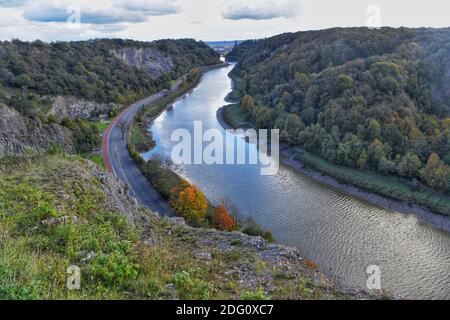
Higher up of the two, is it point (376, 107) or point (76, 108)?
point (376, 107)

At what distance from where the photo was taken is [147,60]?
89875mm

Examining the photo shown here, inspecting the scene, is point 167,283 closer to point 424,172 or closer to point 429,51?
point 424,172

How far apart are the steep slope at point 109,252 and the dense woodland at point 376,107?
24742 mm

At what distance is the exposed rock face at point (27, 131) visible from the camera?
89.8 feet

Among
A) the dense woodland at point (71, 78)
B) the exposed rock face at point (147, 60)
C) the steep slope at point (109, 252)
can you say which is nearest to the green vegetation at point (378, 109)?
the dense woodland at point (71, 78)

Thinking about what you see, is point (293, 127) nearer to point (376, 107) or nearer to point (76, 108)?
point (376, 107)

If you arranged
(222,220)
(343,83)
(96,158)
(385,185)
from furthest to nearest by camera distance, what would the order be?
(343,83) < (96,158) < (385,185) < (222,220)

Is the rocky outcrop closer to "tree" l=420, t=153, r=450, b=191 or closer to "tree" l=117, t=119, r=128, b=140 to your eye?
"tree" l=420, t=153, r=450, b=191

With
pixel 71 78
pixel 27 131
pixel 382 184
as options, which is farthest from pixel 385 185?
pixel 71 78

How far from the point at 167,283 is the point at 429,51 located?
49.2 meters

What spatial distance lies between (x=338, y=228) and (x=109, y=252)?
62.5 ft

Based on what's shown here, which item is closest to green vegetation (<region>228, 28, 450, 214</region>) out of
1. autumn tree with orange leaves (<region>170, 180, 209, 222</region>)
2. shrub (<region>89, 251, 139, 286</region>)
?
autumn tree with orange leaves (<region>170, 180, 209, 222</region>)

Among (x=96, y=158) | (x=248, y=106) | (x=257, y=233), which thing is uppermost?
(x=248, y=106)

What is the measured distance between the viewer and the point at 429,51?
45.1m
